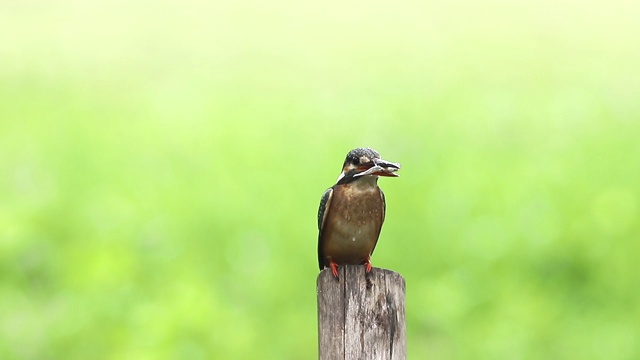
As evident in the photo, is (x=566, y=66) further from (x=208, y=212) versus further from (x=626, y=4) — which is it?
(x=208, y=212)

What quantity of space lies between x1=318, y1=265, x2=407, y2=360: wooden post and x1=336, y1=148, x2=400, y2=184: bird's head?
1.08 m

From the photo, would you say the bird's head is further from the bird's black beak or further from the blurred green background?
the blurred green background

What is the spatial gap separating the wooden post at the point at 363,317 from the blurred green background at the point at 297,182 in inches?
199

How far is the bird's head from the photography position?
5.55 m

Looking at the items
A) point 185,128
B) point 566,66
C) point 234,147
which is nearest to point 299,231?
point 234,147

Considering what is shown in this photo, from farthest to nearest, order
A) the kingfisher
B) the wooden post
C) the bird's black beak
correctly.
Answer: the kingfisher, the bird's black beak, the wooden post

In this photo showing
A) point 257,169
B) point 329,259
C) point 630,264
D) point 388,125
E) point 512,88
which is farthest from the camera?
point 512,88

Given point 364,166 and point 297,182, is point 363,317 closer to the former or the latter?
point 364,166

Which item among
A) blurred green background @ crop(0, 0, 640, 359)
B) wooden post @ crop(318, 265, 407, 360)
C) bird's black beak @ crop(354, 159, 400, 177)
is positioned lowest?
wooden post @ crop(318, 265, 407, 360)

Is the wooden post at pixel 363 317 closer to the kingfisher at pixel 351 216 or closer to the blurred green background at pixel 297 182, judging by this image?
the kingfisher at pixel 351 216

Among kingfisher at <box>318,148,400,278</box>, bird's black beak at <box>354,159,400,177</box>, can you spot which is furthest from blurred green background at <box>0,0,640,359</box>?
bird's black beak at <box>354,159,400,177</box>

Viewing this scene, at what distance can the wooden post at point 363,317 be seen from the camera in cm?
430

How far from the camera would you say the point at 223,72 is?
16.5m

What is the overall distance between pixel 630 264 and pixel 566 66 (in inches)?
231
